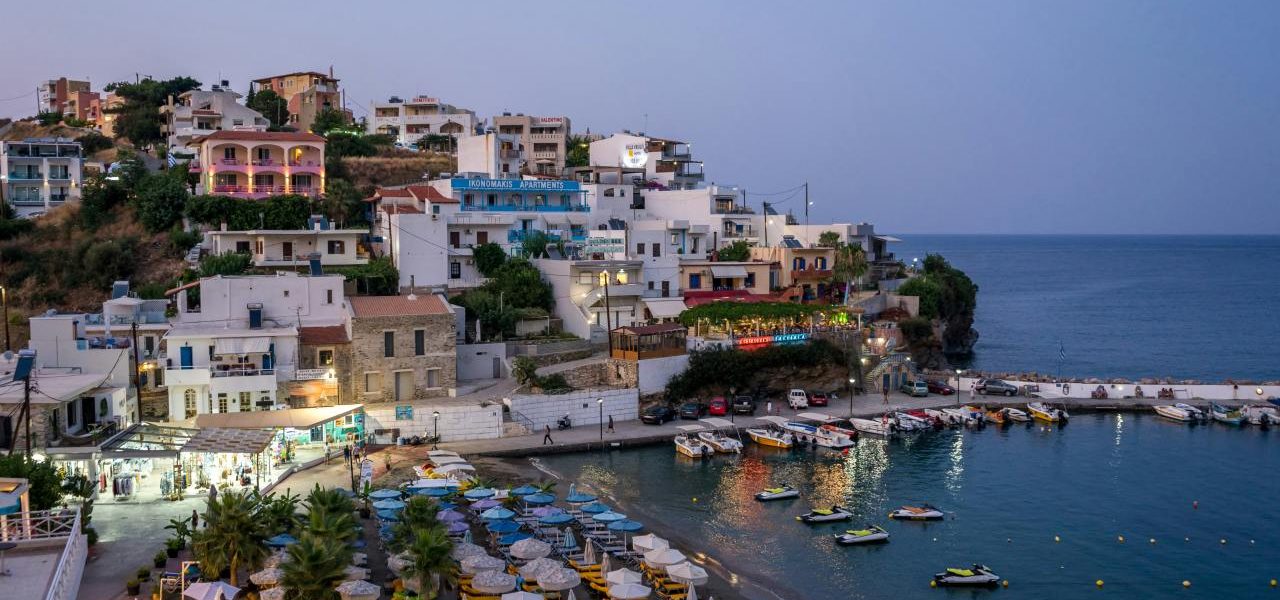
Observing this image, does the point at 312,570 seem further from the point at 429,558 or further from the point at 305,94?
the point at 305,94

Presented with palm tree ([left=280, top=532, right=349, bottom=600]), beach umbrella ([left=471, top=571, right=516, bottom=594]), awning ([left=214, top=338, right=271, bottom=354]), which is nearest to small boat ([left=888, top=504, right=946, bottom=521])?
beach umbrella ([left=471, top=571, right=516, bottom=594])

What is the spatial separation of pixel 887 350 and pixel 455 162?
38.7 m

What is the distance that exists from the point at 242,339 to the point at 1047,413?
37.4 metres

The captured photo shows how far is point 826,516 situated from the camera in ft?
115

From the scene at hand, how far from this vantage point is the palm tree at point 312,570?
22.3 meters

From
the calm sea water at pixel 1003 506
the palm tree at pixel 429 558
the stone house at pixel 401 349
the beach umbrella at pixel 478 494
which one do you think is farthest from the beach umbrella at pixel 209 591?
the stone house at pixel 401 349

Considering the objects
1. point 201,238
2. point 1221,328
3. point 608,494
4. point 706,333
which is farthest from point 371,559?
point 1221,328

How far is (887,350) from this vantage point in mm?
58281

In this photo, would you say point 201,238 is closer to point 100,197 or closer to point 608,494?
point 100,197

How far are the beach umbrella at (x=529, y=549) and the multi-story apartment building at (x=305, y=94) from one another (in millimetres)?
70419

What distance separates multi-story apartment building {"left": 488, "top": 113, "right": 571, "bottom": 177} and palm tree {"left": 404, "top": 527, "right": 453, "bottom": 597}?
6577 cm

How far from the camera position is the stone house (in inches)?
1743

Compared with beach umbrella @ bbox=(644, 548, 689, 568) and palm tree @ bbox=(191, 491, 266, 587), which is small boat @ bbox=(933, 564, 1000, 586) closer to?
beach umbrella @ bbox=(644, 548, 689, 568)

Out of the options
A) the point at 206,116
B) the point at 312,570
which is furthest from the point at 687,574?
the point at 206,116
